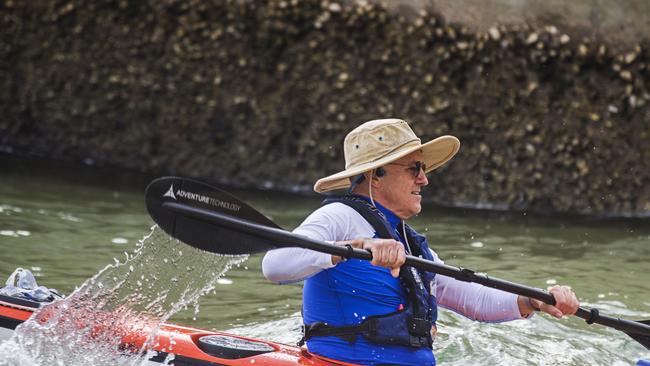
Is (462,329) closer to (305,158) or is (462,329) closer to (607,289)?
(607,289)

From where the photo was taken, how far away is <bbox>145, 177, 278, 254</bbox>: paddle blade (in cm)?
412

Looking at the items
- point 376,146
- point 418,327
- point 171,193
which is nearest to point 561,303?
point 418,327

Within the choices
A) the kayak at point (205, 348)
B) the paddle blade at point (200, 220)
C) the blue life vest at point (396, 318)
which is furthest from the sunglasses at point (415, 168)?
the kayak at point (205, 348)

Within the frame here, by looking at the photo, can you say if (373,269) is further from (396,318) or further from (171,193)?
(171,193)

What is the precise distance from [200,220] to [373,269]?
0.69 meters

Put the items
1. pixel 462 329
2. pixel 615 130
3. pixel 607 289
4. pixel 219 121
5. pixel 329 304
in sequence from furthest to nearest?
pixel 219 121
pixel 615 130
pixel 607 289
pixel 462 329
pixel 329 304

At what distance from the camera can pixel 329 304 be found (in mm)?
4145

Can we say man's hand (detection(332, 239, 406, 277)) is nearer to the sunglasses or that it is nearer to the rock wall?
the sunglasses

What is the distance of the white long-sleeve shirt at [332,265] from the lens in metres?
3.96

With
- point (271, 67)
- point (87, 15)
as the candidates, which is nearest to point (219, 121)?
point (271, 67)

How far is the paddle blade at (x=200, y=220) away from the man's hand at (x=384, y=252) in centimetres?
34

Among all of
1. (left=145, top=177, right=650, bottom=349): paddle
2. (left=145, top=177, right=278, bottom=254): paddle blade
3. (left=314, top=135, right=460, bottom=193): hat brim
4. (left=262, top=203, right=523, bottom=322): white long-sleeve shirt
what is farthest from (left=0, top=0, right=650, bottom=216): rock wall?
(left=145, top=177, right=278, bottom=254): paddle blade

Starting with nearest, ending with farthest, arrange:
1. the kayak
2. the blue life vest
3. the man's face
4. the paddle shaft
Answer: the paddle shaft → the blue life vest → the kayak → the man's face

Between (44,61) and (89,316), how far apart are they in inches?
268
